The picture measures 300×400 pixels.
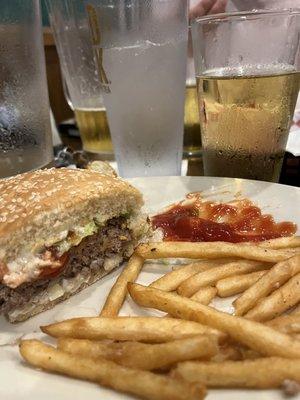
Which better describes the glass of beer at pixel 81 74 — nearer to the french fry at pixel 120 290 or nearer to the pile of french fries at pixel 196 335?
the french fry at pixel 120 290

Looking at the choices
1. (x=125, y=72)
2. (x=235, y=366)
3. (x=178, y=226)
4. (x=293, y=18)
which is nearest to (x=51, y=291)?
(x=178, y=226)

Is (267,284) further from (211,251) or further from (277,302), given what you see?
(211,251)

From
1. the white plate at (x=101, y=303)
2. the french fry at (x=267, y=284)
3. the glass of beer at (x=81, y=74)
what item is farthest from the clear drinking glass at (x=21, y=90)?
the french fry at (x=267, y=284)

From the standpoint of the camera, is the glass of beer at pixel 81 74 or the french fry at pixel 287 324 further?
the glass of beer at pixel 81 74

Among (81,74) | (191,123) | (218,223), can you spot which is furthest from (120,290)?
(81,74)

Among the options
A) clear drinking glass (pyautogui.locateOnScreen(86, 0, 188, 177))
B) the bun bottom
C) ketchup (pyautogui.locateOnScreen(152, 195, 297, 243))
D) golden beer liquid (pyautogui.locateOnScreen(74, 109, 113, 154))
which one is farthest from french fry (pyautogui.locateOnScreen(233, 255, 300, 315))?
golden beer liquid (pyautogui.locateOnScreen(74, 109, 113, 154))

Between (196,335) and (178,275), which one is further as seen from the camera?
(178,275)
